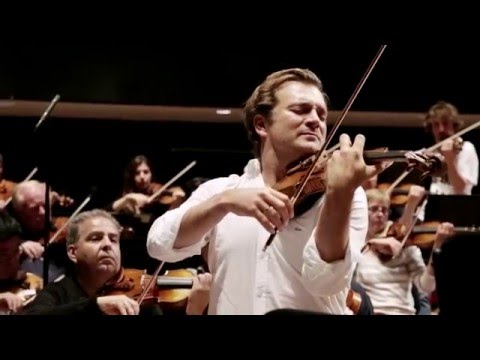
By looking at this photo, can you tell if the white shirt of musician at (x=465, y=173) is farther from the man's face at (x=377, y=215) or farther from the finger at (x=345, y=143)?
the finger at (x=345, y=143)

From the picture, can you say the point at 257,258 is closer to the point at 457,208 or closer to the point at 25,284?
the point at 25,284

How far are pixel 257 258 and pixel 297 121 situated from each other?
0.31 meters

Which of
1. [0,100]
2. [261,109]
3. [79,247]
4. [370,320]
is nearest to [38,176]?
[0,100]

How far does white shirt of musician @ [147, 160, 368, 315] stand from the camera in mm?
1740

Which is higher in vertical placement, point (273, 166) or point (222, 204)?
point (273, 166)

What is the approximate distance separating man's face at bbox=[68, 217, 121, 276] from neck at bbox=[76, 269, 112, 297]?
0.02 m

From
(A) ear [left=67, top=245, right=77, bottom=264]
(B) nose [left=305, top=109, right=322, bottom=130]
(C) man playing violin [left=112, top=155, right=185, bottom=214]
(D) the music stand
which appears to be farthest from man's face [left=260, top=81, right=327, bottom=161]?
(C) man playing violin [left=112, top=155, right=185, bottom=214]

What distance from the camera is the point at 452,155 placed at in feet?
13.6

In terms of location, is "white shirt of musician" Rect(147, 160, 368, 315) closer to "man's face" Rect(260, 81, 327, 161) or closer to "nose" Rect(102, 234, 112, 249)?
"man's face" Rect(260, 81, 327, 161)

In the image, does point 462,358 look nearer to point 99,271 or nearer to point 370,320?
point 370,320

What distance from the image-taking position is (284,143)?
6.11 ft

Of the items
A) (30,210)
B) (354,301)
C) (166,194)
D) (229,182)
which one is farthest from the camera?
(166,194)

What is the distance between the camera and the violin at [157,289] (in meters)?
2.45

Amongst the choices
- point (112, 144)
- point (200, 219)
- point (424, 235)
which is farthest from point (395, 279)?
point (112, 144)
